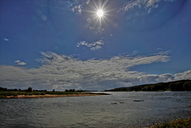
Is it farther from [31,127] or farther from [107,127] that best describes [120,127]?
[31,127]

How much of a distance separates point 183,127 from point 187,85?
230309mm

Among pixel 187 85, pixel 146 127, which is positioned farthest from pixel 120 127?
pixel 187 85

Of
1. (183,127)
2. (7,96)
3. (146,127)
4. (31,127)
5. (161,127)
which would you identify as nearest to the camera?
(183,127)

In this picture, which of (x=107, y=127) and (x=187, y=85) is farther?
(x=187, y=85)

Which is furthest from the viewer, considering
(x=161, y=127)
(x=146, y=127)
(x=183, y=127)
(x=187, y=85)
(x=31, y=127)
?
(x=187, y=85)

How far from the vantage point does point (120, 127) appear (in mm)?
18734

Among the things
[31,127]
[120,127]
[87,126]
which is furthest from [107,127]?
[31,127]

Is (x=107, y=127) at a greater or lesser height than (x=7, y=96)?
lesser

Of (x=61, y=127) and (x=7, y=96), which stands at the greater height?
(x=7, y=96)

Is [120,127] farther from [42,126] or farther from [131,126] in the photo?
[42,126]

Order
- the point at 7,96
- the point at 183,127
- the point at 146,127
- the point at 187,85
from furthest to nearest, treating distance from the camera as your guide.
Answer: the point at 187,85
the point at 7,96
the point at 146,127
the point at 183,127

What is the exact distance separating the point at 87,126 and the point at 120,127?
535 centimetres

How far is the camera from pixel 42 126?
19.8 metres

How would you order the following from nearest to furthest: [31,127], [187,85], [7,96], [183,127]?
[183,127] < [31,127] < [7,96] < [187,85]
